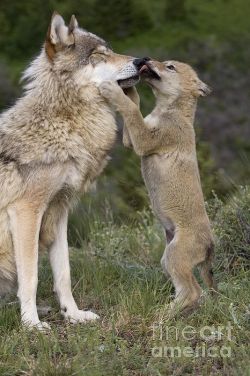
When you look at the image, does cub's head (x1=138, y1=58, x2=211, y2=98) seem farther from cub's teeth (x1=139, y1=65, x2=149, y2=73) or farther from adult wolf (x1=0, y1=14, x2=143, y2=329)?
adult wolf (x1=0, y1=14, x2=143, y2=329)

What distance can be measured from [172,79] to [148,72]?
0.24m

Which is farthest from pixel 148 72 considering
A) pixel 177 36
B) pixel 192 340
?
pixel 177 36

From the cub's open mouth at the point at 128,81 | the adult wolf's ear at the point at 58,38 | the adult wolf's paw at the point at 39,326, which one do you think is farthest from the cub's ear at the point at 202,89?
the adult wolf's paw at the point at 39,326

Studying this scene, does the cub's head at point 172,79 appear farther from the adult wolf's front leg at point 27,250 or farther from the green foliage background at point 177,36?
the green foliage background at point 177,36

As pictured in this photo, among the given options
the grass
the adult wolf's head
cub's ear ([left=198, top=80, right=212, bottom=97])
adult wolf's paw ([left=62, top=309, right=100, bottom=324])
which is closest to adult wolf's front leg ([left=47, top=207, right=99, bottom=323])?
adult wolf's paw ([left=62, top=309, right=100, bottom=324])

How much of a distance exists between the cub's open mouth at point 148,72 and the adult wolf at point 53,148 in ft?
1.14

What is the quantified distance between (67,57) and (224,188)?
16.0 ft

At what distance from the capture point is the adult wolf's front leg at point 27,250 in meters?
7.18

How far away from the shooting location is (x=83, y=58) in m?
7.68

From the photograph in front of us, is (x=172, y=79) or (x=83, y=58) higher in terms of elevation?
(x=83, y=58)

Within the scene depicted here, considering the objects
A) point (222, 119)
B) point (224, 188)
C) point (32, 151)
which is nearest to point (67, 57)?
point (32, 151)

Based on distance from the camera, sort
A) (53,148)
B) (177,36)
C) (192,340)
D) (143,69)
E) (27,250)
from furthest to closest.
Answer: (177,36) < (143,69) < (53,148) < (27,250) < (192,340)

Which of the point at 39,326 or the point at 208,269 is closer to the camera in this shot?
the point at 39,326

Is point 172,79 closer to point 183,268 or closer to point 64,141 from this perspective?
point 64,141
